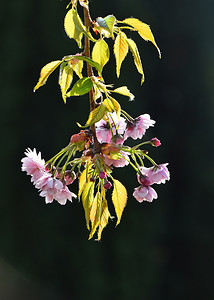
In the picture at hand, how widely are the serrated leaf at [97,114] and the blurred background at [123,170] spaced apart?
4.48 ft

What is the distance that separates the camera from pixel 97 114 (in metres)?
0.31

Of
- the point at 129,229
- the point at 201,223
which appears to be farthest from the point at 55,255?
the point at 201,223

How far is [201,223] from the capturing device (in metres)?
2.00

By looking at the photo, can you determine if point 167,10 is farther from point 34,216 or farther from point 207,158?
point 34,216

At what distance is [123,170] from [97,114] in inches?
57.6

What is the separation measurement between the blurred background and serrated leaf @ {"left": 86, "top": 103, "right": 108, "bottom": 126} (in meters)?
1.37

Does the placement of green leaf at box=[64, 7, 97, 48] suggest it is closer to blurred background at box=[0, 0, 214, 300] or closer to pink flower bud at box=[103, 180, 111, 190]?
pink flower bud at box=[103, 180, 111, 190]

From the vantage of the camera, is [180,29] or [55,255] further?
[180,29]

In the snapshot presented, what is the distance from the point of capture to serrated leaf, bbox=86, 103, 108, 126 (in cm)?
30

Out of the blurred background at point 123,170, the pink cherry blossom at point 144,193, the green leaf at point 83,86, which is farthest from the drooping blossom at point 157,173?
the blurred background at point 123,170

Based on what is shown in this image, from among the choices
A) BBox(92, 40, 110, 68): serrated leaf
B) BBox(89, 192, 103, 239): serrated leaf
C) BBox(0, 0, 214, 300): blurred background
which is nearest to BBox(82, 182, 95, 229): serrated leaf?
BBox(89, 192, 103, 239): serrated leaf

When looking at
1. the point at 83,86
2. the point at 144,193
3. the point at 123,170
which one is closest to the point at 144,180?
the point at 144,193

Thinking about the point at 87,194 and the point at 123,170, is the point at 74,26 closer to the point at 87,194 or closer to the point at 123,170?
the point at 87,194

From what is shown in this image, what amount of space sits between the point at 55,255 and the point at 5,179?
0.41 meters
